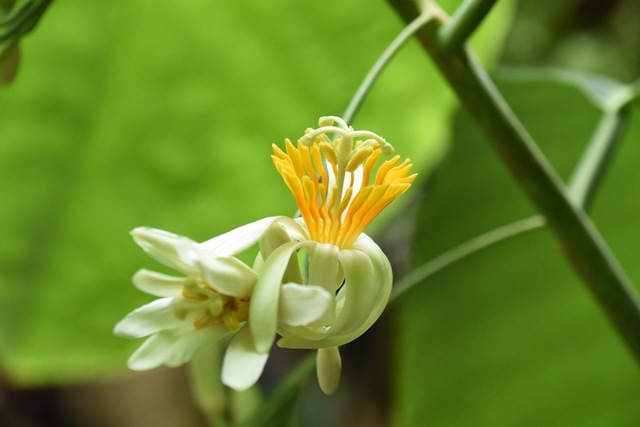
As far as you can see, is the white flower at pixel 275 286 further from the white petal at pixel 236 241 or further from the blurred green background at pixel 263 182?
the blurred green background at pixel 263 182

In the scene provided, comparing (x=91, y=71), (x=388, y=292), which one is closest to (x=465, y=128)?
(x=91, y=71)

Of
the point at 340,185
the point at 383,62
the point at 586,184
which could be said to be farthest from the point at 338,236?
the point at 586,184

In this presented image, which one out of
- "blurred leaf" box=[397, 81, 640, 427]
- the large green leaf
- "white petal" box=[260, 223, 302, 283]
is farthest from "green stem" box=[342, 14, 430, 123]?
"blurred leaf" box=[397, 81, 640, 427]

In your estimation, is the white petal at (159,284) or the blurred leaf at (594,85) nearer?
the white petal at (159,284)

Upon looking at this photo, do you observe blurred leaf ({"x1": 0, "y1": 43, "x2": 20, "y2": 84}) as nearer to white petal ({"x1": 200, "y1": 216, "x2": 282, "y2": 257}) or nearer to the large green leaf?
white petal ({"x1": 200, "y1": 216, "x2": 282, "y2": 257})

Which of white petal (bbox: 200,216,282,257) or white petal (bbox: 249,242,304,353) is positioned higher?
white petal (bbox: 200,216,282,257)

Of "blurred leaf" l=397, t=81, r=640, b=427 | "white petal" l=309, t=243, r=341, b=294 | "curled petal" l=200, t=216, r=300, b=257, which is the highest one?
"curled petal" l=200, t=216, r=300, b=257

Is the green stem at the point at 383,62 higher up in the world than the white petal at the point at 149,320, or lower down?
lower down

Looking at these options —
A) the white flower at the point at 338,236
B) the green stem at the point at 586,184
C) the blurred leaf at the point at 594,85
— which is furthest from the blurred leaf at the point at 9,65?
the blurred leaf at the point at 594,85
